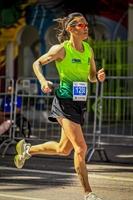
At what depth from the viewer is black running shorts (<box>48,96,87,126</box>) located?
575cm

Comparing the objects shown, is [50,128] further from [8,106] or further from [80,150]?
[80,150]

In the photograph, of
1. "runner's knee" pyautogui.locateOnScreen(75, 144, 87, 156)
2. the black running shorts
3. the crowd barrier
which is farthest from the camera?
the crowd barrier

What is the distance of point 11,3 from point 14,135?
36.2ft

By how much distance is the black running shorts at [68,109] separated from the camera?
5754mm

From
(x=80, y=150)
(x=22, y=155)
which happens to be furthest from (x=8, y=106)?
(x=80, y=150)

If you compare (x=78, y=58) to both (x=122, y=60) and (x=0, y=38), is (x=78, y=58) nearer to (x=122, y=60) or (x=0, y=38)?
(x=122, y=60)

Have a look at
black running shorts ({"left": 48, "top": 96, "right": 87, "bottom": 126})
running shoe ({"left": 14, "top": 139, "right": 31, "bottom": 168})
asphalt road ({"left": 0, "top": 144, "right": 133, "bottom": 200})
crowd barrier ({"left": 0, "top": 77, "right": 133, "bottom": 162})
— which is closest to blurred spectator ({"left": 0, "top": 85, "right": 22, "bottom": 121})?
crowd barrier ({"left": 0, "top": 77, "right": 133, "bottom": 162})

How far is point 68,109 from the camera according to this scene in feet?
19.0

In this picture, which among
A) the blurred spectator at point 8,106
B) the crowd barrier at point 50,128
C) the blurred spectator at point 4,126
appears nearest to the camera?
the crowd barrier at point 50,128

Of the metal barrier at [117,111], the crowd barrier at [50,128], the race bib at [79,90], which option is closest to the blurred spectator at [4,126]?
the crowd barrier at [50,128]

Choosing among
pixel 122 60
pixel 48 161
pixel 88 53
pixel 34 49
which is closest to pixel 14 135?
pixel 48 161

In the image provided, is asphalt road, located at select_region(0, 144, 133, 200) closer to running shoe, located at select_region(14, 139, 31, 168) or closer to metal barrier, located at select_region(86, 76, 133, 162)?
running shoe, located at select_region(14, 139, 31, 168)

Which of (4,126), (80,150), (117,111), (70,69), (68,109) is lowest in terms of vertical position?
(117,111)

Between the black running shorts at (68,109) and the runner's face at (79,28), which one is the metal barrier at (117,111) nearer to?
the black running shorts at (68,109)
